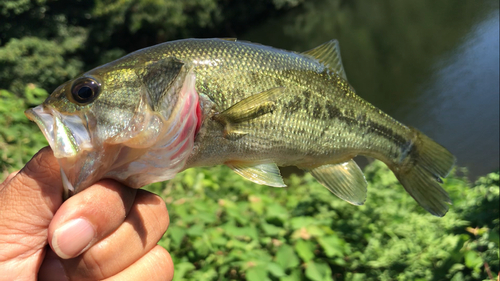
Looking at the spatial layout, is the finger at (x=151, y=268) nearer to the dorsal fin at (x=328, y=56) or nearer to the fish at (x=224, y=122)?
the fish at (x=224, y=122)

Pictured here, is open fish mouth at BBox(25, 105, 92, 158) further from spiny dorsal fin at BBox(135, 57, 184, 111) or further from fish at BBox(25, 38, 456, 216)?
spiny dorsal fin at BBox(135, 57, 184, 111)

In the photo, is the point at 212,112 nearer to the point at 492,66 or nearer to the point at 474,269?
the point at 474,269

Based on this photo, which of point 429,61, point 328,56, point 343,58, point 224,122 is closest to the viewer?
point 224,122

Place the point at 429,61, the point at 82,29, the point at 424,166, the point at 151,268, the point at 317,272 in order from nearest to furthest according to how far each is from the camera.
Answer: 1. the point at 151,268
2. the point at 424,166
3. the point at 317,272
4. the point at 429,61
5. the point at 82,29

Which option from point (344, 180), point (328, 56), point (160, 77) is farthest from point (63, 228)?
point (328, 56)

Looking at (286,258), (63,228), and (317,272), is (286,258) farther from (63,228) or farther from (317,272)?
(63,228)

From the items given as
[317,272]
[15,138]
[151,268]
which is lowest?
[15,138]

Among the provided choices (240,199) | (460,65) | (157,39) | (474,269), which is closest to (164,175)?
(474,269)

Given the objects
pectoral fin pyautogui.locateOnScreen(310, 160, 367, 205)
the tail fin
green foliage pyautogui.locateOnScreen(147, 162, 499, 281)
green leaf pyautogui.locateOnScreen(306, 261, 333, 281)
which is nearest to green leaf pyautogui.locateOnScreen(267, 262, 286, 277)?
green foliage pyautogui.locateOnScreen(147, 162, 499, 281)
